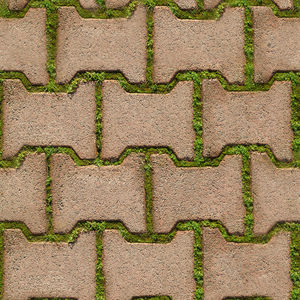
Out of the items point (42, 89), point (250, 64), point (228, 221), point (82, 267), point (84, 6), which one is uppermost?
point (84, 6)

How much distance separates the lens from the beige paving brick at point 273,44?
146cm

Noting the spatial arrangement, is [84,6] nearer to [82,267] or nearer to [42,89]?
[42,89]

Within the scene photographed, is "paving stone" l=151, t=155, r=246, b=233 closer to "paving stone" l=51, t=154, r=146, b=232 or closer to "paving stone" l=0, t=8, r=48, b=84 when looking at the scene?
"paving stone" l=51, t=154, r=146, b=232

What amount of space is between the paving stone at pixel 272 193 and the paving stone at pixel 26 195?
845mm

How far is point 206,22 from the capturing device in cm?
146

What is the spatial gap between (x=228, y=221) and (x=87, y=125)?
68cm

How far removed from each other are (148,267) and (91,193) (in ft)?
1.21

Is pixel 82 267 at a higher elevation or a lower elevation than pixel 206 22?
lower

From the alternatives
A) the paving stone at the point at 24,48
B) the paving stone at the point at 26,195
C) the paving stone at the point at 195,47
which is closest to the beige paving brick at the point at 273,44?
the paving stone at the point at 195,47

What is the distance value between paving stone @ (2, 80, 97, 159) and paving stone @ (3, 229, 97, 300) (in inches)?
13.9

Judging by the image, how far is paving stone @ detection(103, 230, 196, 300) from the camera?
142cm

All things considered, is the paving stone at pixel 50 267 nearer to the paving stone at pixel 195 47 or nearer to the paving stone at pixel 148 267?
the paving stone at pixel 148 267

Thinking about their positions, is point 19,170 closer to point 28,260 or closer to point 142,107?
point 28,260

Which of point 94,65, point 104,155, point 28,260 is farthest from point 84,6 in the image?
point 28,260
